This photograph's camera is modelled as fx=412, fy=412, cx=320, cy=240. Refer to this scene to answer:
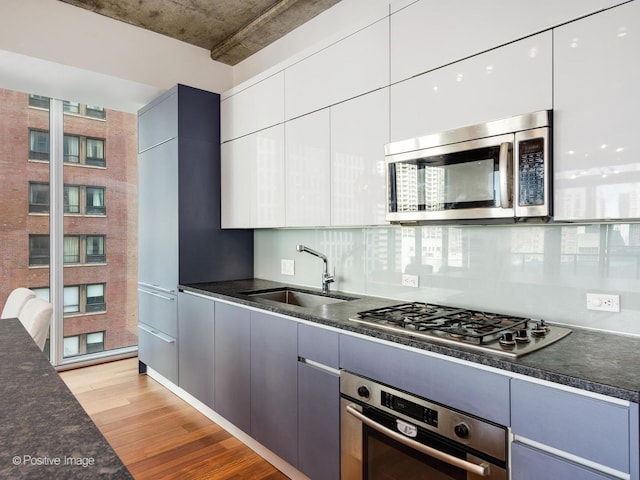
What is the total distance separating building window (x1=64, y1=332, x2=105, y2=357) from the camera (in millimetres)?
3906

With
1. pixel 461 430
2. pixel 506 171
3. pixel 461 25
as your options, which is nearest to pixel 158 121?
pixel 461 25

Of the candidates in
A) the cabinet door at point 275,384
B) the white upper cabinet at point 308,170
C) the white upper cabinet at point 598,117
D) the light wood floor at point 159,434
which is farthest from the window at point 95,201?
the white upper cabinet at point 598,117

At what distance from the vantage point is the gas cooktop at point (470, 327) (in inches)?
53.4

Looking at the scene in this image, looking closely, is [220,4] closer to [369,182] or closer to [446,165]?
[369,182]

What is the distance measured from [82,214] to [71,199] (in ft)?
0.54

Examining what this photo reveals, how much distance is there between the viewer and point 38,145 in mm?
3709

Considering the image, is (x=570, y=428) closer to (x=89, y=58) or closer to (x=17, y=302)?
(x=17, y=302)

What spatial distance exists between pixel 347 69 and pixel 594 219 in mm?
1405

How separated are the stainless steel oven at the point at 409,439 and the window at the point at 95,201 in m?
3.28

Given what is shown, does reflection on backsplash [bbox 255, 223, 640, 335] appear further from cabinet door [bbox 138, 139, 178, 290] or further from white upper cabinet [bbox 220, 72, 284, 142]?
cabinet door [bbox 138, 139, 178, 290]

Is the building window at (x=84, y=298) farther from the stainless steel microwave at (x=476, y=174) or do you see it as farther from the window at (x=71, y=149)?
the stainless steel microwave at (x=476, y=174)

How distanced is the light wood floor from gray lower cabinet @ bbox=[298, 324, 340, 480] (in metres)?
0.37

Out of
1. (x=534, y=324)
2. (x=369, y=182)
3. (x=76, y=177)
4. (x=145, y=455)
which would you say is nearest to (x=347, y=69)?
(x=369, y=182)

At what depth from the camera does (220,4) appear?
9.42ft
